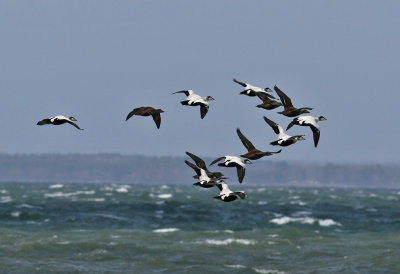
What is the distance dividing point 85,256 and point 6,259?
3149 mm

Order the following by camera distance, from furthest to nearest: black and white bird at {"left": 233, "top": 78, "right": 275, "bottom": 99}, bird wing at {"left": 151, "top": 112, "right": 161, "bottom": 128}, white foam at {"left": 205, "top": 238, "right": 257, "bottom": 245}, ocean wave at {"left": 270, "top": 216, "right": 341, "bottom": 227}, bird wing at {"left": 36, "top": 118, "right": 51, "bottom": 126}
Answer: ocean wave at {"left": 270, "top": 216, "right": 341, "bottom": 227}
white foam at {"left": 205, "top": 238, "right": 257, "bottom": 245}
black and white bird at {"left": 233, "top": 78, "right": 275, "bottom": 99}
bird wing at {"left": 151, "top": 112, "right": 161, "bottom": 128}
bird wing at {"left": 36, "top": 118, "right": 51, "bottom": 126}

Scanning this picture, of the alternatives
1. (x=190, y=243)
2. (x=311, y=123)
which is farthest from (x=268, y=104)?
(x=190, y=243)

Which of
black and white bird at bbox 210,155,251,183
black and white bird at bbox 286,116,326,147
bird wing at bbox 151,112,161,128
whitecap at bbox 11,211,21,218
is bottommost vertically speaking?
whitecap at bbox 11,211,21,218

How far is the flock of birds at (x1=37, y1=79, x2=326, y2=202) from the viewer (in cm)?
1269

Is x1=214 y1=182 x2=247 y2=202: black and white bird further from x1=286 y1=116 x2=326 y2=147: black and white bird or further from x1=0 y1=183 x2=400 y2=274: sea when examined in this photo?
x1=0 y1=183 x2=400 y2=274: sea

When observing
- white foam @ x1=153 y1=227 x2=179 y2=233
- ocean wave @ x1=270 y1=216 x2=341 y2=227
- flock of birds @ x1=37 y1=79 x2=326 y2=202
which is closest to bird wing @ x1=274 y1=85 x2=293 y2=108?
flock of birds @ x1=37 y1=79 x2=326 y2=202

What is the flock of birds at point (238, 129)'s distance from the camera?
41.6 feet

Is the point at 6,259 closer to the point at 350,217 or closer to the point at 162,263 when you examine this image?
the point at 162,263

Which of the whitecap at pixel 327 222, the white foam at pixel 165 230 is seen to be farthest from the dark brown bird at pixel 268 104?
the whitecap at pixel 327 222

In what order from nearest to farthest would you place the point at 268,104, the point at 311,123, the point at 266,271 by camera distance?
the point at 311,123 → the point at 268,104 → the point at 266,271

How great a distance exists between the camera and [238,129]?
550 inches

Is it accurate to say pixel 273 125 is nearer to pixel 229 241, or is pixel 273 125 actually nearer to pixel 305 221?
pixel 229 241

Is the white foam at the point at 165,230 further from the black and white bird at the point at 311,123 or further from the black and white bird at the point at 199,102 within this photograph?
the black and white bird at the point at 311,123

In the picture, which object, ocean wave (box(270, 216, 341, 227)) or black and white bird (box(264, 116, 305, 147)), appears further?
ocean wave (box(270, 216, 341, 227))
